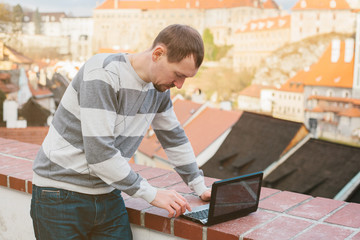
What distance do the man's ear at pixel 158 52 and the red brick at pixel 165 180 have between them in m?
0.46

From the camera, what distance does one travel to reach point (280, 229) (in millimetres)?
1012

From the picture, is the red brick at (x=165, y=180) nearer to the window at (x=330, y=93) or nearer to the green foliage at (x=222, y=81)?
the window at (x=330, y=93)

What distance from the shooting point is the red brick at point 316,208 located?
1091 mm

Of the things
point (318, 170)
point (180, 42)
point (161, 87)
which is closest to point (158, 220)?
point (161, 87)

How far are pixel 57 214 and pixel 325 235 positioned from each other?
55 centimetres

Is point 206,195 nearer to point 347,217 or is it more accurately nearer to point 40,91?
point 347,217

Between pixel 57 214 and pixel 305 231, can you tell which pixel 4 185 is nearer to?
pixel 57 214

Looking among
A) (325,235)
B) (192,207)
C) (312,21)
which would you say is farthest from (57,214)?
(312,21)

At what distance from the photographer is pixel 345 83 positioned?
136 ft

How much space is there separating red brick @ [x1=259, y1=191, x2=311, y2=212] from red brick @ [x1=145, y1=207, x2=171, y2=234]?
9.3 inches

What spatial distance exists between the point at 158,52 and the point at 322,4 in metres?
49.7

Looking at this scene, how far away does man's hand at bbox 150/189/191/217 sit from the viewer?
1.04m

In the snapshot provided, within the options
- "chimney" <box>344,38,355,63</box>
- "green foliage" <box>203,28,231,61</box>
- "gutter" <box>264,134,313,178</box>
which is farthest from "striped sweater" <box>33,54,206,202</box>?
"green foliage" <box>203,28,231,61</box>

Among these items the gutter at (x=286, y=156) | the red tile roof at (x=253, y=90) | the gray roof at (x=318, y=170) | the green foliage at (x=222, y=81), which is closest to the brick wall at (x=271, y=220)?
the gray roof at (x=318, y=170)
